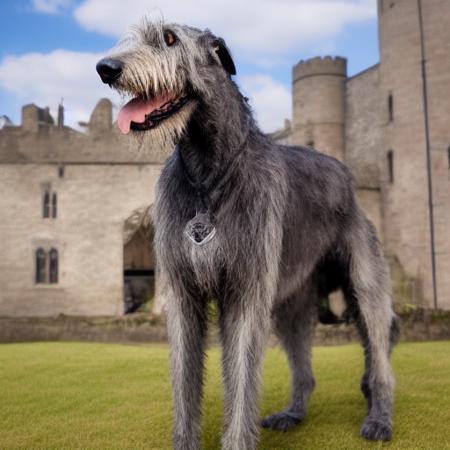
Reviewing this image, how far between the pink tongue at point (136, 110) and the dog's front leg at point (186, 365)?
1.07 m

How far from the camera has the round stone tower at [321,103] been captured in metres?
31.9

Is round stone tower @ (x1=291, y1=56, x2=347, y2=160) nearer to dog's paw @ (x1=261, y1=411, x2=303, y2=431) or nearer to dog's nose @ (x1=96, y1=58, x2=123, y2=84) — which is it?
dog's paw @ (x1=261, y1=411, x2=303, y2=431)

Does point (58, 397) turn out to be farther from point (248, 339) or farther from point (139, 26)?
point (139, 26)

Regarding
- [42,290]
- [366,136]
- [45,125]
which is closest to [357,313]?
[42,290]

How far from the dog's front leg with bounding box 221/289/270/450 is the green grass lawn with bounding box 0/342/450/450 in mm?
886

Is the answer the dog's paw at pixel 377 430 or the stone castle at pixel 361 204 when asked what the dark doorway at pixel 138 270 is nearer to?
the stone castle at pixel 361 204

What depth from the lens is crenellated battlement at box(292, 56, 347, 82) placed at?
32156 mm

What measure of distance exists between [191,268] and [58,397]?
10.4 ft

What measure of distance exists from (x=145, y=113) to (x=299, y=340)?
2568 mm

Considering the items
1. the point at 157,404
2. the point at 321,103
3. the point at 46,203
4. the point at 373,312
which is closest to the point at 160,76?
Result: the point at 373,312

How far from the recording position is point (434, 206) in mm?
24000

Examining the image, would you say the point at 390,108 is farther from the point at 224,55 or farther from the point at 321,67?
the point at 224,55

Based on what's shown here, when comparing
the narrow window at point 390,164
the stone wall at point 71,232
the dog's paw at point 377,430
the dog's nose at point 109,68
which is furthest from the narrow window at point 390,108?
the dog's nose at point 109,68

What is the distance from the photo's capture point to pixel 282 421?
179 inches
